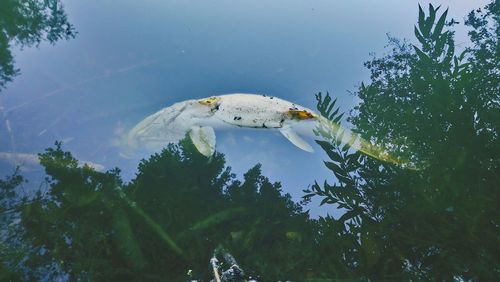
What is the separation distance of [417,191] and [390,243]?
460mm

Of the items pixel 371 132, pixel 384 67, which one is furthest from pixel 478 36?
pixel 371 132

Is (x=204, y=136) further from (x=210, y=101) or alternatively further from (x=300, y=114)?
(x=300, y=114)

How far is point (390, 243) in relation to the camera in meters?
2.53

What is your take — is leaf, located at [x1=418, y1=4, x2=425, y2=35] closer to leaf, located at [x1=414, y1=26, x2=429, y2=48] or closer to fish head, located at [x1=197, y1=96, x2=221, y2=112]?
leaf, located at [x1=414, y1=26, x2=429, y2=48]

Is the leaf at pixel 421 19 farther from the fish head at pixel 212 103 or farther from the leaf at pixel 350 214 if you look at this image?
the fish head at pixel 212 103

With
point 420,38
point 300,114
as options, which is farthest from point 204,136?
point 420,38

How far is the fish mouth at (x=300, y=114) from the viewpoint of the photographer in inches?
147

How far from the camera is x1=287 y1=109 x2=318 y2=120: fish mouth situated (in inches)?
147

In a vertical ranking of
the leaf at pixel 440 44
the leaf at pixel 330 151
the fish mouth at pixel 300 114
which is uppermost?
the fish mouth at pixel 300 114

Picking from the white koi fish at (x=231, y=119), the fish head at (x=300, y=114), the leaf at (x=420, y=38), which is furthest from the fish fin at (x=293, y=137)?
the leaf at (x=420, y=38)

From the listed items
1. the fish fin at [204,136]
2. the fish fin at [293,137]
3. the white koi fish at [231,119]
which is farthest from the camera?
the fish fin at [204,136]

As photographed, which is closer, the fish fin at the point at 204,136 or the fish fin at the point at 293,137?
the fish fin at the point at 293,137

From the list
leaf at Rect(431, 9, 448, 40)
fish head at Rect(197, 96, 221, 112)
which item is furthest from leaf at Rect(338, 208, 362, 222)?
fish head at Rect(197, 96, 221, 112)

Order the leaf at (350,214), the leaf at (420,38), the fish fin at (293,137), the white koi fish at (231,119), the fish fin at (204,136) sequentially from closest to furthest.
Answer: the leaf at (420,38)
the leaf at (350,214)
the white koi fish at (231,119)
the fish fin at (293,137)
the fish fin at (204,136)
